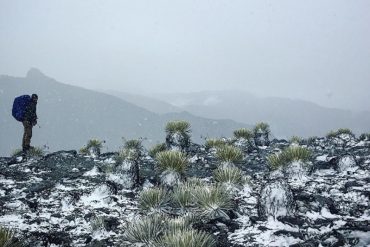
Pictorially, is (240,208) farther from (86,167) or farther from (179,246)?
(86,167)

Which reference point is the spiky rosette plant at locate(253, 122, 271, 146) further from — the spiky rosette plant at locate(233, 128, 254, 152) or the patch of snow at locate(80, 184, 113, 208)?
the patch of snow at locate(80, 184, 113, 208)

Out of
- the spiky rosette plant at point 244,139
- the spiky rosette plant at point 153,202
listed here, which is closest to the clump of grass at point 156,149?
the spiky rosette plant at point 244,139

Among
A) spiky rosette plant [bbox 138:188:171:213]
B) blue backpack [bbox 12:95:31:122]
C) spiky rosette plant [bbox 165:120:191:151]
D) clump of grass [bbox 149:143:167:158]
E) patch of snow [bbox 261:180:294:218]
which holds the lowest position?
spiky rosette plant [bbox 138:188:171:213]

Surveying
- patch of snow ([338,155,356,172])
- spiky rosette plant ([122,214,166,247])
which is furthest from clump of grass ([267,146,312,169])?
spiky rosette plant ([122,214,166,247])

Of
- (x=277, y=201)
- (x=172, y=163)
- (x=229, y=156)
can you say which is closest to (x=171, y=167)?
(x=172, y=163)

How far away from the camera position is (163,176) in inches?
392

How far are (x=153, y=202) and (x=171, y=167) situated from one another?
6.78 feet

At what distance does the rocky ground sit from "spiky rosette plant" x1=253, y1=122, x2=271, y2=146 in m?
4.89

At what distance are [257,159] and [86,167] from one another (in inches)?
258

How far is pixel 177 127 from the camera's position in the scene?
47.6 feet

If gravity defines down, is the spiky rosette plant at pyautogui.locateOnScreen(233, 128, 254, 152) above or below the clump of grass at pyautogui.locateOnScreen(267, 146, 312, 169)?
above

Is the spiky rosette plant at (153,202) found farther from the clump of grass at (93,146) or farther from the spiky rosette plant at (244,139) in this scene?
the clump of grass at (93,146)

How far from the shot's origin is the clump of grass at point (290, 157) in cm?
1055

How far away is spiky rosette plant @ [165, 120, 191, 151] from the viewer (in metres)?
14.3
